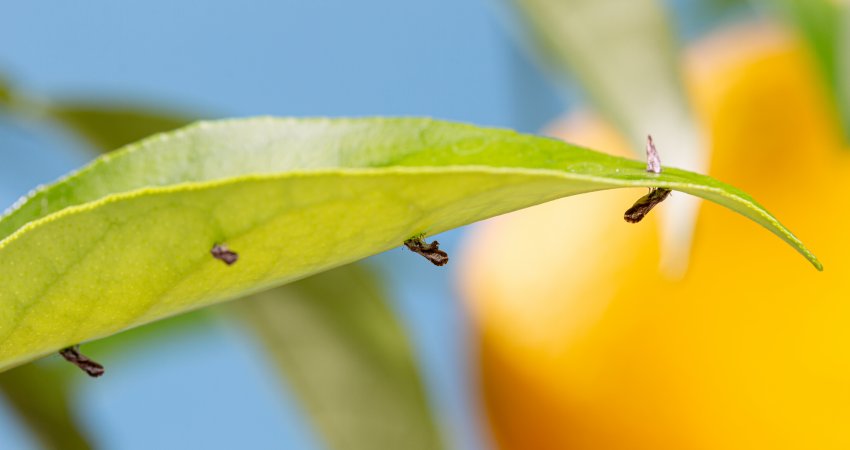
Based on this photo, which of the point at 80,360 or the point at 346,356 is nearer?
the point at 80,360

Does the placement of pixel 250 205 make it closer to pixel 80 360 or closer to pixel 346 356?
pixel 80 360

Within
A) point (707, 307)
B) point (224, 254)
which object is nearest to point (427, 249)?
point (224, 254)

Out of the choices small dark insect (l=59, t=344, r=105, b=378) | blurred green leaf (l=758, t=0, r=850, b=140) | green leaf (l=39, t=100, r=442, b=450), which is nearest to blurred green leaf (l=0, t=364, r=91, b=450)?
green leaf (l=39, t=100, r=442, b=450)

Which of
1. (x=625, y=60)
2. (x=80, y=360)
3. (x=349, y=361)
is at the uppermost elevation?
(x=625, y=60)

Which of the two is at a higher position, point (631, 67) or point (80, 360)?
point (631, 67)

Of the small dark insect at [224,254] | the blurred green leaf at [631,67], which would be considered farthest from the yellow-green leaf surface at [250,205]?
the blurred green leaf at [631,67]

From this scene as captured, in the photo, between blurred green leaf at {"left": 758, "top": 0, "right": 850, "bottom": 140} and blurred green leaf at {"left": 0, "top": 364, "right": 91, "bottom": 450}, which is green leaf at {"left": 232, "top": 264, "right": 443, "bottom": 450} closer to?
blurred green leaf at {"left": 0, "top": 364, "right": 91, "bottom": 450}

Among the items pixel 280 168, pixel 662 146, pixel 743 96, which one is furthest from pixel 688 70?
pixel 280 168
